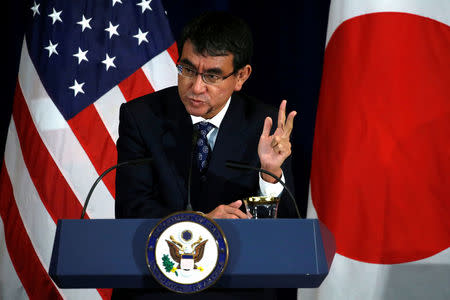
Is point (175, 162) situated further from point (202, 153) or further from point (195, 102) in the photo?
point (195, 102)

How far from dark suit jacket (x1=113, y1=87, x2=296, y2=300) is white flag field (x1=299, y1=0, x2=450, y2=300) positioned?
0.78m

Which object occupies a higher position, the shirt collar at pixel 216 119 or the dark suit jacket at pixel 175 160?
the shirt collar at pixel 216 119

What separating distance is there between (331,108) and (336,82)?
120 millimetres

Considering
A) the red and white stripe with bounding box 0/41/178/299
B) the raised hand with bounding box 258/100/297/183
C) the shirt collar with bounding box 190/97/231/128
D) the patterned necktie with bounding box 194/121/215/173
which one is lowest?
the red and white stripe with bounding box 0/41/178/299

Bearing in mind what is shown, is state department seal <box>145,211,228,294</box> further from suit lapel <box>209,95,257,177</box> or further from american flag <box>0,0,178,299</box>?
american flag <box>0,0,178,299</box>

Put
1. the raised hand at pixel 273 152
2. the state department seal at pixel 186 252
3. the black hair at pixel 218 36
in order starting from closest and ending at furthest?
the state department seal at pixel 186 252, the raised hand at pixel 273 152, the black hair at pixel 218 36

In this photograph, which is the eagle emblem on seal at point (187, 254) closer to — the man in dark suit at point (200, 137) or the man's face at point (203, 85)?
the man in dark suit at point (200, 137)

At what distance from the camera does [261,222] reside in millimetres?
1080

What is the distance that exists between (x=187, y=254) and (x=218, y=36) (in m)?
0.79

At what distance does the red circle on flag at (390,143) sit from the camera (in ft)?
7.39

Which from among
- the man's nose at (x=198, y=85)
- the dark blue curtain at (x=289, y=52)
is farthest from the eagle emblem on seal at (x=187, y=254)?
the dark blue curtain at (x=289, y=52)

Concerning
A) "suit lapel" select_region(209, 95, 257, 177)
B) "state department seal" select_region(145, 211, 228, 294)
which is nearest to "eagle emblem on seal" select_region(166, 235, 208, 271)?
"state department seal" select_region(145, 211, 228, 294)

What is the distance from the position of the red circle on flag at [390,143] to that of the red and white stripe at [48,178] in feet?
3.37

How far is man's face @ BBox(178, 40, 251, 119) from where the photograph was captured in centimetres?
158
